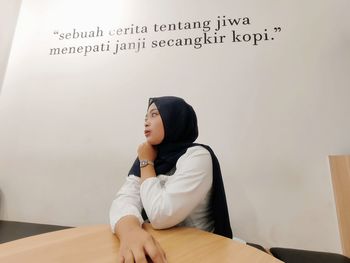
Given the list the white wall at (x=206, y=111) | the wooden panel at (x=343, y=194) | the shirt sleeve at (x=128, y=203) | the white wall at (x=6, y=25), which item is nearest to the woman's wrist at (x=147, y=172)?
the shirt sleeve at (x=128, y=203)

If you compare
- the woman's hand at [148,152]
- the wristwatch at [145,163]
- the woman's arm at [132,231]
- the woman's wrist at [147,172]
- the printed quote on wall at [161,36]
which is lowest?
the woman's arm at [132,231]

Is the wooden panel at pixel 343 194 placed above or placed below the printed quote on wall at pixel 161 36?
below

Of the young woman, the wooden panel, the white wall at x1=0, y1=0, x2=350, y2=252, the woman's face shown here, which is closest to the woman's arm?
the young woman

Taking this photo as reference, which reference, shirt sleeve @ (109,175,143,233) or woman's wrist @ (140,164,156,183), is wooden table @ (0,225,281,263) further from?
woman's wrist @ (140,164,156,183)

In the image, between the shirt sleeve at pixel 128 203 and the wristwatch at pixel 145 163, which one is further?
the wristwatch at pixel 145 163

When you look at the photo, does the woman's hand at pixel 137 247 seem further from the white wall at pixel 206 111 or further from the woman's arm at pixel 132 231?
the white wall at pixel 206 111

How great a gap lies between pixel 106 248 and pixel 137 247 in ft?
0.33

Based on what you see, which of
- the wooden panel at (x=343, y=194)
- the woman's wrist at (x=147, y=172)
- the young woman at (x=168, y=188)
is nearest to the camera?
the young woman at (x=168, y=188)

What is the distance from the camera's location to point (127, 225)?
584 mm

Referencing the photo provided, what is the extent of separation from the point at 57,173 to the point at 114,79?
2.43 feet

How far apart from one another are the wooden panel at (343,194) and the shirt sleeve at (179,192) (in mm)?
835

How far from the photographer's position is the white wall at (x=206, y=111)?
1216 mm

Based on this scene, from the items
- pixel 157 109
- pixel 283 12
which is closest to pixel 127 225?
pixel 157 109

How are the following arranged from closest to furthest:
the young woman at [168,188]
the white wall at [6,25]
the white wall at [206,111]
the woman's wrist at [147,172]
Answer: the young woman at [168,188]
the woman's wrist at [147,172]
the white wall at [206,111]
the white wall at [6,25]
